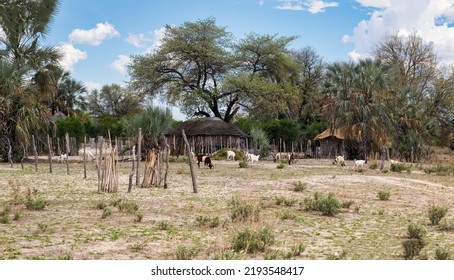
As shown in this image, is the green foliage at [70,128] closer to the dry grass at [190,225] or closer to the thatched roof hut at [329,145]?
the thatched roof hut at [329,145]

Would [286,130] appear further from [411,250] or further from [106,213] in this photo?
[411,250]

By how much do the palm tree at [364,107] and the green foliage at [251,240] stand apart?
3024 cm

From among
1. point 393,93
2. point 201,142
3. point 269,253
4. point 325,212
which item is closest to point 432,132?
point 393,93

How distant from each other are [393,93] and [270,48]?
41.3 feet

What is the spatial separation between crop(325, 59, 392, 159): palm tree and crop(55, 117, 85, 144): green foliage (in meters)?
20.2

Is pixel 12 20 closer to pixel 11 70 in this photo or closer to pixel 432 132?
pixel 11 70

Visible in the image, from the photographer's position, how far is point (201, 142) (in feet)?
149

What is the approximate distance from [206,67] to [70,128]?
14.6 m

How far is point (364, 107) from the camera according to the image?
1492 inches

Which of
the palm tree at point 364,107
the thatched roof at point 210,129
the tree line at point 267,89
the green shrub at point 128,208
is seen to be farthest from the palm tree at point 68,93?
the green shrub at point 128,208

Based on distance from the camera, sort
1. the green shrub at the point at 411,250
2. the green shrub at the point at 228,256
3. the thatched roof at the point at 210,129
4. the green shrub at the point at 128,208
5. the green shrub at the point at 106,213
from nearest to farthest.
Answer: the green shrub at the point at 228,256, the green shrub at the point at 411,250, the green shrub at the point at 106,213, the green shrub at the point at 128,208, the thatched roof at the point at 210,129

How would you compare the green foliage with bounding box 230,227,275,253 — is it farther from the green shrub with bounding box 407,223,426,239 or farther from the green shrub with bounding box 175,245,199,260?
the green shrub with bounding box 407,223,426,239

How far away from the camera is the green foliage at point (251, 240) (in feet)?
28.1

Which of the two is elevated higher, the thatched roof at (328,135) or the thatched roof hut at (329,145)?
the thatched roof at (328,135)
